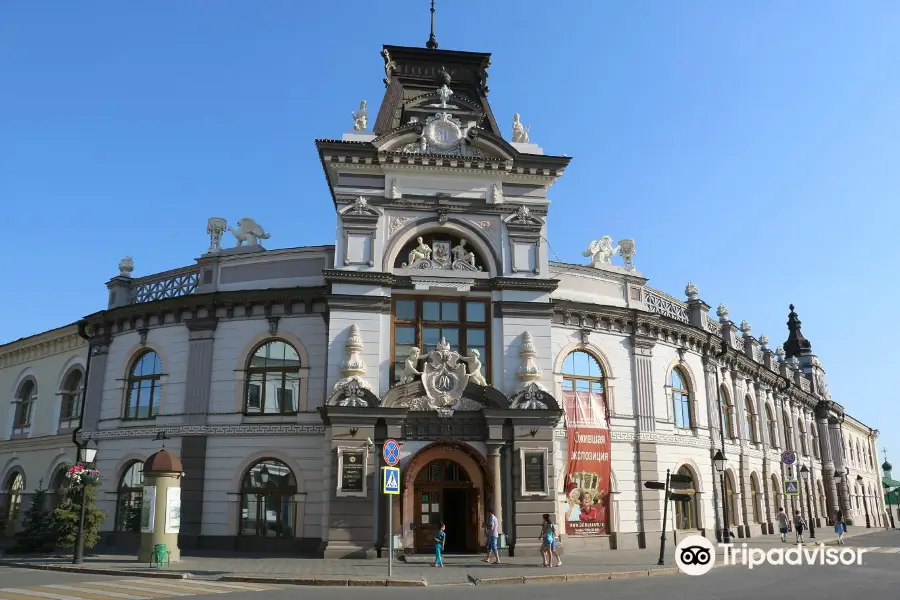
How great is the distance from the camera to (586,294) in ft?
102

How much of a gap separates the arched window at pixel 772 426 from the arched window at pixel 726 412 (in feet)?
26.7

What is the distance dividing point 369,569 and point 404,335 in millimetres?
8435

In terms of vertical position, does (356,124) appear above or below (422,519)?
above

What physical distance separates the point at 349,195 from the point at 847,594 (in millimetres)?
19496

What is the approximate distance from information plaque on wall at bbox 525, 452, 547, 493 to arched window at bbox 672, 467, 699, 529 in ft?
29.9

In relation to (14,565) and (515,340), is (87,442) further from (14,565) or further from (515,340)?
(515,340)

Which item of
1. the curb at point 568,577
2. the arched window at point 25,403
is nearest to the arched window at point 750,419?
the curb at point 568,577

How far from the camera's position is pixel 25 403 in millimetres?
36094

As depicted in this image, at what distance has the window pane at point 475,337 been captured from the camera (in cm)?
2689

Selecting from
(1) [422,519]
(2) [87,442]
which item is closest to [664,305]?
(1) [422,519]

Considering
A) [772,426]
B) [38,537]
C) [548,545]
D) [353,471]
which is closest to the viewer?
[548,545]

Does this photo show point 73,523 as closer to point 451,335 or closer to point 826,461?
point 451,335

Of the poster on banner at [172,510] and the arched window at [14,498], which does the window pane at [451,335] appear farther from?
the arched window at [14,498]

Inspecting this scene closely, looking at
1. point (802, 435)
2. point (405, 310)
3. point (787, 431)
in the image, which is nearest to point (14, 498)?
point (405, 310)
